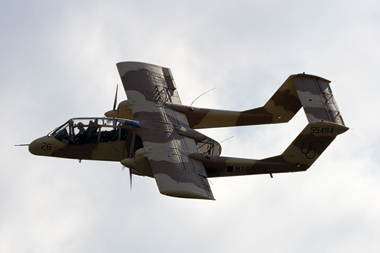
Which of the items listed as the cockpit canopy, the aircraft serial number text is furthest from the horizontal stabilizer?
the cockpit canopy

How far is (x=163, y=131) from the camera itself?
39031mm

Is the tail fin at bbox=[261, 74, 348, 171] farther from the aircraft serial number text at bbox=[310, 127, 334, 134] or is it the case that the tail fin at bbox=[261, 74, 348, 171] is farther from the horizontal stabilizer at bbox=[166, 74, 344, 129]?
the horizontal stabilizer at bbox=[166, 74, 344, 129]

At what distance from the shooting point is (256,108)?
43.3 metres

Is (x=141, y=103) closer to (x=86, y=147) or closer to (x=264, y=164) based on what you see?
(x=86, y=147)

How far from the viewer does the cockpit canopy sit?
3806 cm

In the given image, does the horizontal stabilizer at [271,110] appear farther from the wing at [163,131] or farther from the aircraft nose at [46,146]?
the aircraft nose at [46,146]

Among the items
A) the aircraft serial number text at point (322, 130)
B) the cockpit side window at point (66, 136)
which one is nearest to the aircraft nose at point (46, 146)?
the cockpit side window at point (66, 136)

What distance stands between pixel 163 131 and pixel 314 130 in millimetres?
8137

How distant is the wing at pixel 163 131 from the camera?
35.2 metres

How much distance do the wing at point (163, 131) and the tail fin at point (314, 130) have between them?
4.58 meters

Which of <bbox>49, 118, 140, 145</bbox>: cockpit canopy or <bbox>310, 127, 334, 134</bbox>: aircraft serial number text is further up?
<bbox>49, 118, 140, 145</bbox>: cockpit canopy

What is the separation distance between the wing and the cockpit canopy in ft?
3.90

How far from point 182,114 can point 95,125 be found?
6.01 meters

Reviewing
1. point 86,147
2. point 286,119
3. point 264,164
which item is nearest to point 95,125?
point 86,147
